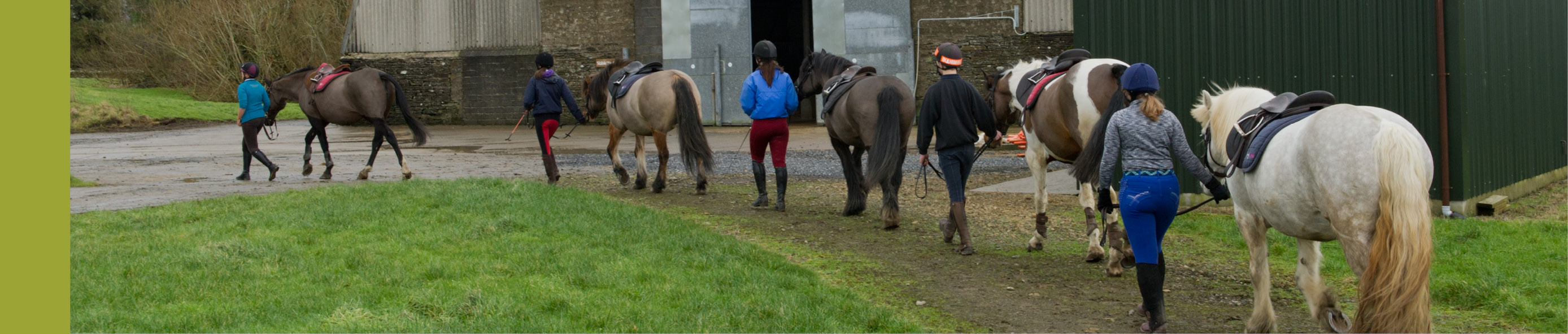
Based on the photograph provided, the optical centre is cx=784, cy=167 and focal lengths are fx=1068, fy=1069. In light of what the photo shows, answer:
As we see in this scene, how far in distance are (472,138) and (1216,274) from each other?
625 inches

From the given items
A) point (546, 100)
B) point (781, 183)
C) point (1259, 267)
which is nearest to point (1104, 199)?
point (1259, 267)

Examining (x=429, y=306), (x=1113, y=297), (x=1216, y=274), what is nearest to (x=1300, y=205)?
(x=1113, y=297)

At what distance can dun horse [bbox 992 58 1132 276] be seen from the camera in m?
6.30

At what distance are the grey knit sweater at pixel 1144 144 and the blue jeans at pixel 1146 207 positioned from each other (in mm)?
60

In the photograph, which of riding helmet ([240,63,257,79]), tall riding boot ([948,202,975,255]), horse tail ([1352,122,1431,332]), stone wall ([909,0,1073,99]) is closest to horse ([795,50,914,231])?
tall riding boot ([948,202,975,255])

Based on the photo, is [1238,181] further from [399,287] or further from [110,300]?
[110,300]

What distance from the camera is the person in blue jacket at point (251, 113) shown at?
11.7 metres

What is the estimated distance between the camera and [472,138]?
778 inches

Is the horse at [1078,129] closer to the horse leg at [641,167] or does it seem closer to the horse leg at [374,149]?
the horse leg at [641,167]

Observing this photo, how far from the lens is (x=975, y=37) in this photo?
20984 mm

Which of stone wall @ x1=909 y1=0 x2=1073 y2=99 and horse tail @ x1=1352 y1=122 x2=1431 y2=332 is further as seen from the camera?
stone wall @ x1=909 y1=0 x2=1073 y2=99

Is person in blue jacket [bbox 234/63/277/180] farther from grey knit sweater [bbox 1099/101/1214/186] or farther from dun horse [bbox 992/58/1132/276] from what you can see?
grey knit sweater [bbox 1099/101/1214/186]

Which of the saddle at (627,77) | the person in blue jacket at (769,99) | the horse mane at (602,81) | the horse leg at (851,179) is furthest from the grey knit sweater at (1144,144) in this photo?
the horse mane at (602,81)

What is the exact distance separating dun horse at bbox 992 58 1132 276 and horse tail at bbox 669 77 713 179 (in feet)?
11.8
